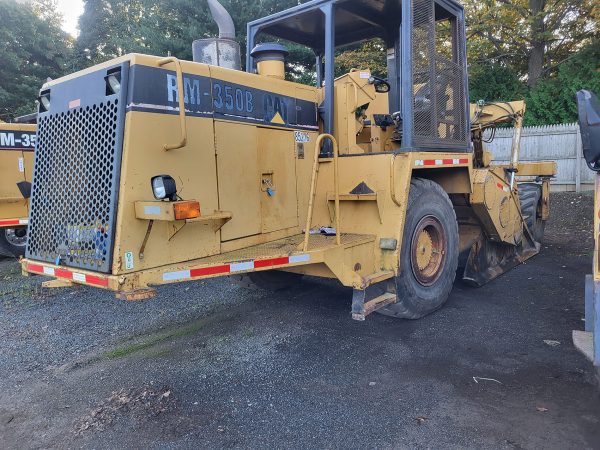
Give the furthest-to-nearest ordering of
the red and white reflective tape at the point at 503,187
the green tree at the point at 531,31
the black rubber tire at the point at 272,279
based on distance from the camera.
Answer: the green tree at the point at 531,31, the red and white reflective tape at the point at 503,187, the black rubber tire at the point at 272,279

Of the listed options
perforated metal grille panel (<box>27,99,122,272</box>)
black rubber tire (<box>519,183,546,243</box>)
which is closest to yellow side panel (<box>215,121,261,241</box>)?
perforated metal grille panel (<box>27,99,122,272</box>)

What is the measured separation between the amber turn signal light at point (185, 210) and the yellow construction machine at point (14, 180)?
637cm

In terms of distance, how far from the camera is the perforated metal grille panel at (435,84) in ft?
14.2

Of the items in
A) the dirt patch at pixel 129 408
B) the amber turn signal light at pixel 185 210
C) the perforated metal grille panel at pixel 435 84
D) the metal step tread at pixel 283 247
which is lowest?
the dirt patch at pixel 129 408

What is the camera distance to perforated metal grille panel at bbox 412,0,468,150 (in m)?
4.32

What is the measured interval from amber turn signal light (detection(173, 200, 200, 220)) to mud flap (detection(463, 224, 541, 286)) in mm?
3895

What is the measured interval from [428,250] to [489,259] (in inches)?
70.9

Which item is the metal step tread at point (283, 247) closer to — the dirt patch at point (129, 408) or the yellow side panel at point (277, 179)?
the yellow side panel at point (277, 179)

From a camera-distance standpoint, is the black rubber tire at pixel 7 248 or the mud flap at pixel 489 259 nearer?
the mud flap at pixel 489 259

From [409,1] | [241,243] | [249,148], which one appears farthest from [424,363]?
[409,1]

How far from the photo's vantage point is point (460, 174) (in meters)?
5.21

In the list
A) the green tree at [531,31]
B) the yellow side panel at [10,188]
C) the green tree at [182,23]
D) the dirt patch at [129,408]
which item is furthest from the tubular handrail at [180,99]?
the green tree at [531,31]

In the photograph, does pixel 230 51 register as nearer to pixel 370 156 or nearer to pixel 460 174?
pixel 370 156

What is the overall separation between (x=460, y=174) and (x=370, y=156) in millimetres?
1488
